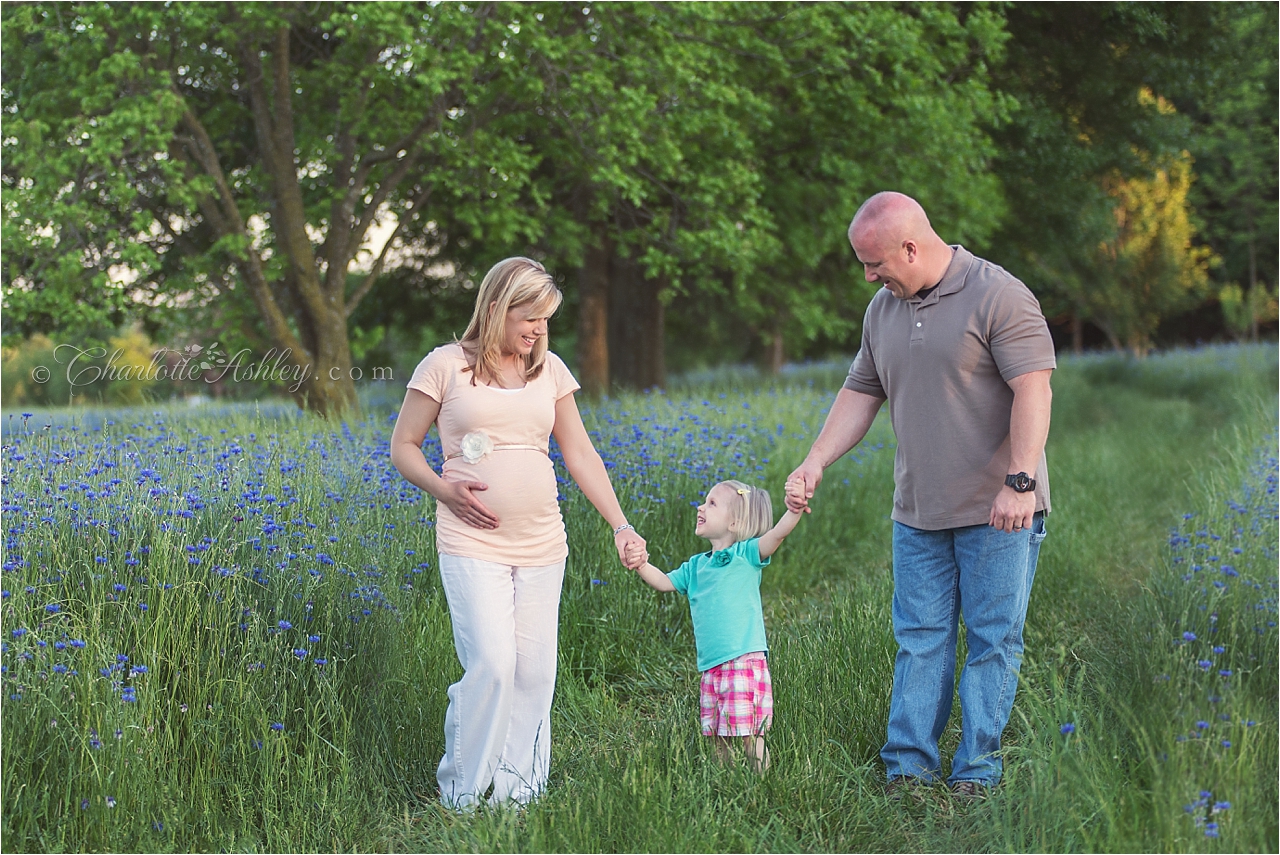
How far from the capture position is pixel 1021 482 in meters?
3.64

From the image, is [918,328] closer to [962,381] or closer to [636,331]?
[962,381]

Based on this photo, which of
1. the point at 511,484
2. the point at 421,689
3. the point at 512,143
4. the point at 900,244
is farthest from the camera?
the point at 512,143

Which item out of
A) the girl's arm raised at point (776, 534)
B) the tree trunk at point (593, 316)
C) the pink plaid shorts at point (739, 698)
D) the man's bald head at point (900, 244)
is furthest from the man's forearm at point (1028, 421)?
the tree trunk at point (593, 316)

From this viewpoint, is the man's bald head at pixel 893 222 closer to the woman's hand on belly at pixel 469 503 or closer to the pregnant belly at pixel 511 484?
the pregnant belly at pixel 511 484

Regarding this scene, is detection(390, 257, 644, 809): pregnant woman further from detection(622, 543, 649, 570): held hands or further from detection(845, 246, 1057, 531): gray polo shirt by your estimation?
detection(845, 246, 1057, 531): gray polo shirt

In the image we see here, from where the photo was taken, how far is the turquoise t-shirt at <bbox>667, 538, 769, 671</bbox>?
3.88 metres

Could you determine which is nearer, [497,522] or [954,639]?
[497,522]

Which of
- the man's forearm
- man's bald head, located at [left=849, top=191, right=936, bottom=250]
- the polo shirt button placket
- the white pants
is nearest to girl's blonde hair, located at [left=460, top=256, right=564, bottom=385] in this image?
the white pants

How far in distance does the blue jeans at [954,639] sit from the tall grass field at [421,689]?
0.48 feet

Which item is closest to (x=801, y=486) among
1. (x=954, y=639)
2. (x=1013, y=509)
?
(x=1013, y=509)

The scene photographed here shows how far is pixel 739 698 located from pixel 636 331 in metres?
12.8

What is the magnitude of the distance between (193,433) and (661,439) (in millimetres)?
3103

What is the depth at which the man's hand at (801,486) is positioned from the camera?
3957 mm

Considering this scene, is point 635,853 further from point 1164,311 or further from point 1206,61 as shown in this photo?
point 1164,311
